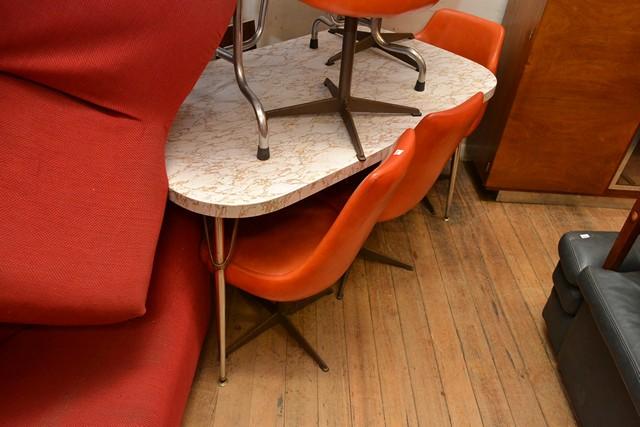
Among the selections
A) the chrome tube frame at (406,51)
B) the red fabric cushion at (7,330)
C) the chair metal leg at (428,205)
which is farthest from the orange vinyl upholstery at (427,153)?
the red fabric cushion at (7,330)

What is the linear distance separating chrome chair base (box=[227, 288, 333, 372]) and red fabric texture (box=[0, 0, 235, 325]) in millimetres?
716

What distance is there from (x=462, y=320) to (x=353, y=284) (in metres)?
0.43

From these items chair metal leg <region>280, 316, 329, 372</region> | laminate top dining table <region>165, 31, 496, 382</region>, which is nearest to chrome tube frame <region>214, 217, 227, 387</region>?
laminate top dining table <region>165, 31, 496, 382</region>

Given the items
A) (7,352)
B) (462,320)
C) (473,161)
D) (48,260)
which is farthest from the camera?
(473,161)

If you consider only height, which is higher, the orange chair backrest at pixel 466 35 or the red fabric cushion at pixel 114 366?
the orange chair backrest at pixel 466 35

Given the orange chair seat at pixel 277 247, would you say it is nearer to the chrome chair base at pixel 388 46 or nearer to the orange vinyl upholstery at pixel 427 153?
the orange vinyl upholstery at pixel 427 153

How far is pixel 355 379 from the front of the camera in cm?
170

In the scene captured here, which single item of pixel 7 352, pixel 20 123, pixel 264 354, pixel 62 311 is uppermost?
pixel 20 123

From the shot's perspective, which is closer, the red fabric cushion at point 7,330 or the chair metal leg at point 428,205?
the red fabric cushion at point 7,330

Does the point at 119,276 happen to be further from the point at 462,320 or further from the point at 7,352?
the point at 462,320

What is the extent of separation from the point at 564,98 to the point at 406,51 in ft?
2.70

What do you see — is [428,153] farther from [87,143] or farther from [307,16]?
[307,16]

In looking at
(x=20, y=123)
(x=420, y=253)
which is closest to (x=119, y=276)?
(x=20, y=123)

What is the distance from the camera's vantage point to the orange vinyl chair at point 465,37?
2129 mm
